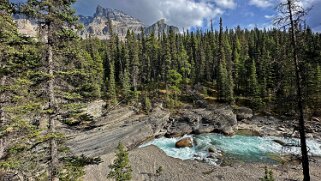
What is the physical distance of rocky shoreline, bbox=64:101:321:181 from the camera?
22.8m

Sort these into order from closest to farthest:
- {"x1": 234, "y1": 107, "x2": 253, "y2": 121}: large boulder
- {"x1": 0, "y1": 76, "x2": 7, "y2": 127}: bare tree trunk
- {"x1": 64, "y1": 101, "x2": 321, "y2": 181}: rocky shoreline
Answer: {"x1": 0, "y1": 76, "x2": 7, "y2": 127}: bare tree trunk < {"x1": 64, "y1": 101, "x2": 321, "y2": 181}: rocky shoreline < {"x1": 234, "y1": 107, "x2": 253, "y2": 121}: large boulder

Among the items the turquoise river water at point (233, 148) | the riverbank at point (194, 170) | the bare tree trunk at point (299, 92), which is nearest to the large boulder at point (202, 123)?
the turquoise river water at point (233, 148)

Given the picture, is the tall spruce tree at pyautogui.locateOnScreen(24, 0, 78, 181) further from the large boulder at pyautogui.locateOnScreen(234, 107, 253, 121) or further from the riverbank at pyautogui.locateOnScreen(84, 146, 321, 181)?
the large boulder at pyautogui.locateOnScreen(234, 107, 253, 121)

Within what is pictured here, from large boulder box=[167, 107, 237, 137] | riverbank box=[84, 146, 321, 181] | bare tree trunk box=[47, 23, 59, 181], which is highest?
bare tree trunk box=[47, 23, 59, 181]

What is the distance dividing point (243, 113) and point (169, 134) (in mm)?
20764

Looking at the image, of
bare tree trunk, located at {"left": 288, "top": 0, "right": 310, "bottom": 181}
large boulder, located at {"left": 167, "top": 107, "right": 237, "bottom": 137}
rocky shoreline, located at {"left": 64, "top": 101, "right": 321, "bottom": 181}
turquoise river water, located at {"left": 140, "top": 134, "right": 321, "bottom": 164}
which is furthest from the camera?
large boulder, located at {"left": 167, "top": 107, "right": 237, "bottom": 137}

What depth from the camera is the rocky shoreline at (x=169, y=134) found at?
22.8m

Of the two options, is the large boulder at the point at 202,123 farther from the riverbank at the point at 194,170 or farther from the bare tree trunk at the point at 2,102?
the bare tree trunk at the point at 2,102

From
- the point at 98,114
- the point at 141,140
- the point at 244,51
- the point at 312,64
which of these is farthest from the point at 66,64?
the point at 244,51

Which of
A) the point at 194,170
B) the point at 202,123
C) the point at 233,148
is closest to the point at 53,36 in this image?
the point at 194,170

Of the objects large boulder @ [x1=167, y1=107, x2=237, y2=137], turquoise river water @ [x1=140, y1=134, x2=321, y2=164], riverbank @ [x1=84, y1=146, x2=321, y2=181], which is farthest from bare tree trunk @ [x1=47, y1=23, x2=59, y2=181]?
large boulder @ [x1=167, y1=107, x2=237, y2=137]

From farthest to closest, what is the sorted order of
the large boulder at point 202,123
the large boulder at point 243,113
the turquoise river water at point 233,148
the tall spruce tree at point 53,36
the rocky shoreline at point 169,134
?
the large boulder at point 243,113 < the large boulder at point 202,123 < the turquoise river water at point 233,148 < the rocky shoreline at point 169,134 < the tall spruce tree at point 53,36

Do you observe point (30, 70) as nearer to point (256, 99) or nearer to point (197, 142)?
point (197, 142)

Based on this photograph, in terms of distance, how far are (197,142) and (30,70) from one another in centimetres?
3005
